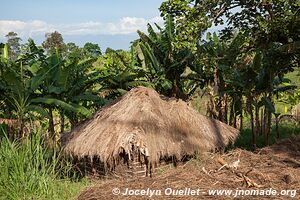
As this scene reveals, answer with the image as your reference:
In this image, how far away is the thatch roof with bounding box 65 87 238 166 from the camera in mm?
7910

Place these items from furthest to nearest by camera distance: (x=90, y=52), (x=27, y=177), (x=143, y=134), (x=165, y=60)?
(x=90, y=52)
(x=165, y=60)
(x=143, y=134)
(x=27, y=177)

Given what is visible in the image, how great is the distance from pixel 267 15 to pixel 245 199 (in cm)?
573

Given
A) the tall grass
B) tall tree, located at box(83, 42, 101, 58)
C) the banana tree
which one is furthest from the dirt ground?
tall tree, located at box(83, 42, 101, 58)

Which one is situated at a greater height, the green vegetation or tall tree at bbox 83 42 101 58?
tall tree at bbox 83 42 101 58

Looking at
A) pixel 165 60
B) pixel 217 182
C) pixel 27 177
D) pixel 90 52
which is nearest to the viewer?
pixel 217 182

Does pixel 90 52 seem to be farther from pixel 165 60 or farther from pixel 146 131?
pixel 146 131

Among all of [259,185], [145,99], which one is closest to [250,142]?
[145,99]

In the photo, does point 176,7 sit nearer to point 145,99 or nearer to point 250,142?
point 145,99

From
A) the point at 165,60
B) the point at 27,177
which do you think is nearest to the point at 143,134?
the point at 27,177

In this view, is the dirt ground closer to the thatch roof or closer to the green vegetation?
the green vegetation

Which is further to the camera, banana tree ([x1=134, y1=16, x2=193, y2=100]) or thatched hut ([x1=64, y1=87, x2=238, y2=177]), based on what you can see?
banana tree ([x1=134, y1=16, x2=193, y2=100])

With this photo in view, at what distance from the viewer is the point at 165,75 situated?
1173cm

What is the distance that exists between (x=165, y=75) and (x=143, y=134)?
161 inches

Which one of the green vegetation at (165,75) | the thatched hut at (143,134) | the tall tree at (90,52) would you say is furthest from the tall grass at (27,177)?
the tall tree at (90,52)
